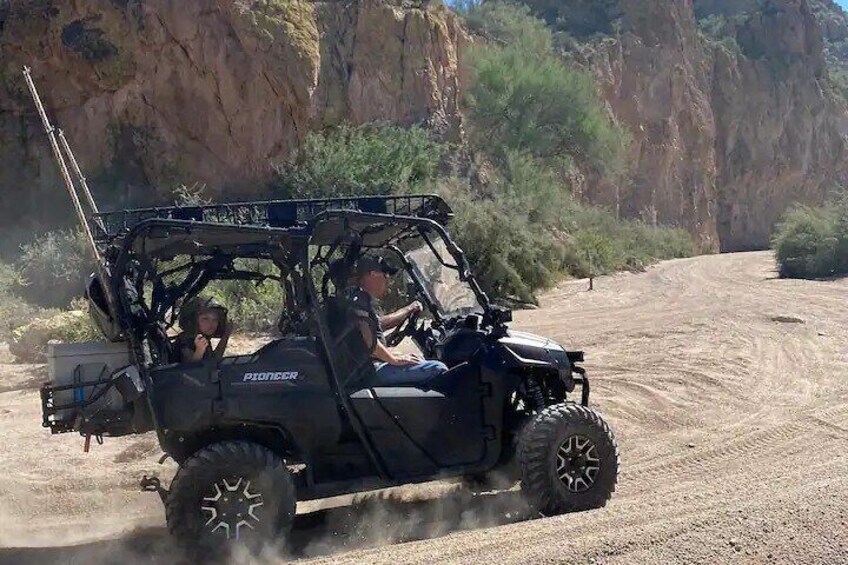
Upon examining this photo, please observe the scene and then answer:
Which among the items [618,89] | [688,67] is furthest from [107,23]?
[688,67]

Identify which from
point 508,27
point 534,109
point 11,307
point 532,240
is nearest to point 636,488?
point 11,307

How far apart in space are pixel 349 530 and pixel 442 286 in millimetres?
2021

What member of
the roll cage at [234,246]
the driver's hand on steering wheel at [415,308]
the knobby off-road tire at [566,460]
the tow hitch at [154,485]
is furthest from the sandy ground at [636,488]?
the roll cage at [234,246]

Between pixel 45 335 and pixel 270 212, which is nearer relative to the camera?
pixel 270 212

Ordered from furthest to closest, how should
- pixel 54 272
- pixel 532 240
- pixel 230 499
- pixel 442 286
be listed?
pixel 532 240, pixel 54 272, pixel 442 286, pixel 230 499

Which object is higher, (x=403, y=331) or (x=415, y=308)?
→ (x=415, y=308)

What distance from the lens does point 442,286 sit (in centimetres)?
A: 691

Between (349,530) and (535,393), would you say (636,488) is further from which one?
(349,530)

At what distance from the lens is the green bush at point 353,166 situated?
850 inches

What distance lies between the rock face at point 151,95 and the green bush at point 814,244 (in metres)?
14.6

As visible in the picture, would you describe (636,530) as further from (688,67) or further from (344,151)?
(688,67)

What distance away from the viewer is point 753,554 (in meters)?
4.52

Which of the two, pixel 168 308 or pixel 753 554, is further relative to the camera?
pixel 168 308

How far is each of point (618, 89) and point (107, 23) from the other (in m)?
Answer: 31.7
